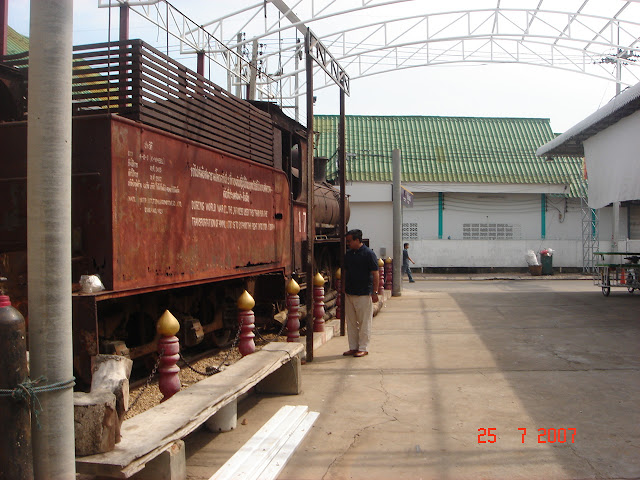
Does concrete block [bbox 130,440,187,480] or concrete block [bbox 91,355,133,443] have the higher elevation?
concrete block [bbox 91,355,133,443]

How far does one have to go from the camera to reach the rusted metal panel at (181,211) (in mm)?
5160

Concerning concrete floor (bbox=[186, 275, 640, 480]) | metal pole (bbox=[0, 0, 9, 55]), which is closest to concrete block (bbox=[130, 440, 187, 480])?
concrete floor (bbox=[186, 275, 640, 480])

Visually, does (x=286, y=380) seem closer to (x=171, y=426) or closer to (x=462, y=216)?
(x=171, y=426)

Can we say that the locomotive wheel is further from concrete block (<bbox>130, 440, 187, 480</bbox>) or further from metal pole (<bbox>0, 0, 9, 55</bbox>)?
metal pole (<bbox>0, 0, 9, 55</bbox>)

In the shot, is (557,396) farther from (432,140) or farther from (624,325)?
(432,140)

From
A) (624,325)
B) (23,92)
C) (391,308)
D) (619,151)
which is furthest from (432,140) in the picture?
(23,92)

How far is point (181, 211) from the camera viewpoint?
6.01 metres

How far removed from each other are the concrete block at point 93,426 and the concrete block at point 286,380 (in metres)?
2.92

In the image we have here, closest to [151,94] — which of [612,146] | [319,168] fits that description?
[319,168]

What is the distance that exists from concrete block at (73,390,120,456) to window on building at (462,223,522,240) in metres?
25.3

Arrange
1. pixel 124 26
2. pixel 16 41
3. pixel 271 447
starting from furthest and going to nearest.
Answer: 1. pixel 16 41
2. pixel 124 26
3. pixel 271 447

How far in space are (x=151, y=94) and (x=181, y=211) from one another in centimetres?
115

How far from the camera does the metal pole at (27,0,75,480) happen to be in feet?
9.05

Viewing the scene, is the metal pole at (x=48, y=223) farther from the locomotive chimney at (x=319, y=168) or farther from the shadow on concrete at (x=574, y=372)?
the locomotive chimney at (x=319, y=168)
